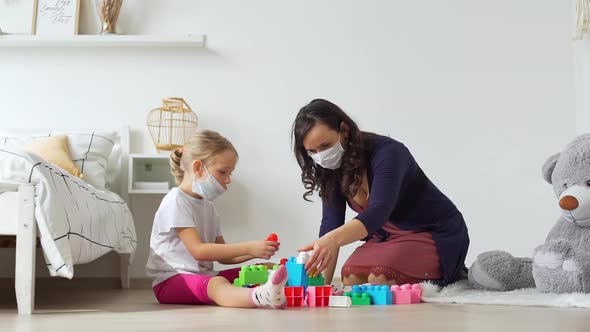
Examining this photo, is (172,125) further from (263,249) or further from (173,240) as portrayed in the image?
(263,249)

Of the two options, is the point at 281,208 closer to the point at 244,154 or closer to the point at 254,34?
the point at 244,154

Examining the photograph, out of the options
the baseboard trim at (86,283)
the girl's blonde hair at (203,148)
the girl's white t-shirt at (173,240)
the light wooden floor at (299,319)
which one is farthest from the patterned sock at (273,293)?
the baseboard trim at (86,283)

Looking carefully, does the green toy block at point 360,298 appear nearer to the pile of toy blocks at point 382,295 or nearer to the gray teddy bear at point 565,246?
the pile of toy blocks at point 382,295

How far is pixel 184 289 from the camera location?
7.18ft

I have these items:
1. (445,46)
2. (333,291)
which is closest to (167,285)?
(333,291)

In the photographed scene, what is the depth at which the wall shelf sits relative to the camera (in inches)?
138

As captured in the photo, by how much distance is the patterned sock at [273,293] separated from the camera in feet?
5.91

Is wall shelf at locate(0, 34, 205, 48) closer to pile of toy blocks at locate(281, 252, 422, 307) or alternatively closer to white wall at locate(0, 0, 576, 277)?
white wall at locate(0, 0, 576, 277)

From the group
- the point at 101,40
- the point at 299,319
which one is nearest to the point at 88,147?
the point at 101,40

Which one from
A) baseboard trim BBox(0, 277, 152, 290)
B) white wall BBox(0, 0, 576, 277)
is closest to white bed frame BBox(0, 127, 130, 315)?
baseboard trim BBox(0, 277, 152, 290)

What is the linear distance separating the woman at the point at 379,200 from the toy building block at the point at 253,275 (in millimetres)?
213

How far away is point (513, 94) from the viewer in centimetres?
363

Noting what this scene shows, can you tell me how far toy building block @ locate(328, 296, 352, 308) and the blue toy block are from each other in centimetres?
9

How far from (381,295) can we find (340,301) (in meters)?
0.17
